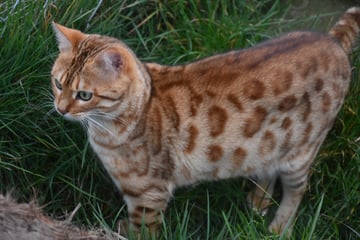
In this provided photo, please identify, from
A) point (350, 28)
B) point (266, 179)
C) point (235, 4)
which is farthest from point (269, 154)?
point (235, 4)

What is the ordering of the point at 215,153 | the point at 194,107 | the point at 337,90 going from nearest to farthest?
A: the point at 194,107 < the point at 215,153 < the point at 337,90

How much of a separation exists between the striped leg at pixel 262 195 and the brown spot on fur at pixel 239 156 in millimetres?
385

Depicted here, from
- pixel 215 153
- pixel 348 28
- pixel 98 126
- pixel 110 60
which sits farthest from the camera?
pixel 348 28

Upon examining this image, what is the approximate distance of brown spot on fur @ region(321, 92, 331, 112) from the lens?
483 centimetres

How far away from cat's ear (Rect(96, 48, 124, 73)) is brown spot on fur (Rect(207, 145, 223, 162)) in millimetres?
730

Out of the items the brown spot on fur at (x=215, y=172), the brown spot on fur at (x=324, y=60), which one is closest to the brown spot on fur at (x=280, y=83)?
the brown spot on fur at (x=324, y=60)

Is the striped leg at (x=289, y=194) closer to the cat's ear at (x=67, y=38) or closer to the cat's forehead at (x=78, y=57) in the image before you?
the cat's forehead at (x=78, y=57)

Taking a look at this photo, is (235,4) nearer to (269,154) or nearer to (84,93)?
(269,154)

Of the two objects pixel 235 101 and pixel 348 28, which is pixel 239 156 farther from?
pixel 348 28

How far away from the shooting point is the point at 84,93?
4387mm

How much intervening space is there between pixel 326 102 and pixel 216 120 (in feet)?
2.11

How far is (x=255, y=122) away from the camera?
4.74 meters

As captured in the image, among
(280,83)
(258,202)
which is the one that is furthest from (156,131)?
(258,202)

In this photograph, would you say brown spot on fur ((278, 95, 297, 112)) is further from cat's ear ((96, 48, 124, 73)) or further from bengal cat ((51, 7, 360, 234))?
cat's ear ((96, 48, 124, 73))
